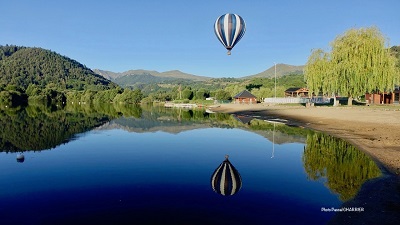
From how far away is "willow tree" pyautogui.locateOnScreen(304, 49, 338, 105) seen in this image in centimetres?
4819

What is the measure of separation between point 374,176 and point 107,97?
162 metres

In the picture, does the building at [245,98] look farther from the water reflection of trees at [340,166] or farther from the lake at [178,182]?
the water reflection of trees at [340,166]

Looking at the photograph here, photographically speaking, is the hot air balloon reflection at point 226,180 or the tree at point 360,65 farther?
the tree at point 360,65

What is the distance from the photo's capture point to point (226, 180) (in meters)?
12.7

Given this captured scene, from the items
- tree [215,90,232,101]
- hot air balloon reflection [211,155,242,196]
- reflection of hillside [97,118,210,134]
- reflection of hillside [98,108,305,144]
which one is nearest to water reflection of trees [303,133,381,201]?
hot air balloon reflection [211,155,242,196]

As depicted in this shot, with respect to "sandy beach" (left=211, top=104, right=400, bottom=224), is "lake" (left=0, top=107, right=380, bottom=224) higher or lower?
lower

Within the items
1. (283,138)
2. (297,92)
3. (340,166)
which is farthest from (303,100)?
(340,166)

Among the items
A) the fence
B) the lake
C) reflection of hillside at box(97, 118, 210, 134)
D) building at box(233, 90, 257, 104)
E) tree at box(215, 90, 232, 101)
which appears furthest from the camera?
tree at box(215, 90, 232, 101)

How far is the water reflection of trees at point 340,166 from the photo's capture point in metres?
11.5

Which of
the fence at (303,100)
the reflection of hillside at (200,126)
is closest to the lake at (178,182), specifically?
the reflection of hillside at (200,126)

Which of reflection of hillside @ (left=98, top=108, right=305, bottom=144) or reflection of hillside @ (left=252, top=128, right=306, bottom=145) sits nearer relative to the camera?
reflection of hillside @ (left=252, top=128, right=306, bottom=145)

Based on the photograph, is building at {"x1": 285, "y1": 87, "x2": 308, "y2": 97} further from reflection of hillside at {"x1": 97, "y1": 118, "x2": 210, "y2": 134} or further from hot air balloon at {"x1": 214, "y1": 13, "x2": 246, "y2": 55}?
hot air balloon at {"x1": 214, "y1": 13, "x2": 246, "y2": 55}

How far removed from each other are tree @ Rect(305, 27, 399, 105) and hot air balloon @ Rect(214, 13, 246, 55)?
75.1 feet

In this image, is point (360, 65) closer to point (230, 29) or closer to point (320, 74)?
point (320, 74)
